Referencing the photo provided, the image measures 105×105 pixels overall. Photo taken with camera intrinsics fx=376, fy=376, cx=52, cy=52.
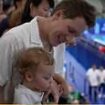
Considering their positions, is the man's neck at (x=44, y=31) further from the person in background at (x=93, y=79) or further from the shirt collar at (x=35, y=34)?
the person in background at (x=93, y=79)

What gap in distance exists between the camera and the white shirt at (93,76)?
12.3 meters

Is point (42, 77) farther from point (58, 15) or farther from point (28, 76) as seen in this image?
point (58, 15)

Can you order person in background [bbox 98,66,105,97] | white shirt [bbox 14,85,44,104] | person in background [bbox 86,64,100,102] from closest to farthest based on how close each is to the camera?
white shirt [bbox 14,85,44,104]
person in background [bbox 98,66,105,97]
person in background [bbox 86,64,100,102]

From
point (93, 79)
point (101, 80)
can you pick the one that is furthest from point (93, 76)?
point (101, 80)

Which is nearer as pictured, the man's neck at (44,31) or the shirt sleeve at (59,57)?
the man's neck at (44,31)

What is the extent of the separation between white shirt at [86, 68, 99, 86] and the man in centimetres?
1059

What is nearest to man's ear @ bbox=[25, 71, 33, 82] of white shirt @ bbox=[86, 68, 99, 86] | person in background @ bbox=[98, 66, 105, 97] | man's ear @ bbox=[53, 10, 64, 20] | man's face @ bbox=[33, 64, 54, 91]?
man's face @ bbox=[33, 64, 54, 91]

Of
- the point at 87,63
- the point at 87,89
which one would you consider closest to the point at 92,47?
the point at 87,63

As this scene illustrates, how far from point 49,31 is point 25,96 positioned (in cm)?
31

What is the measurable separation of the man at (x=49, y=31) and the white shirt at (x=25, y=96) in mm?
100

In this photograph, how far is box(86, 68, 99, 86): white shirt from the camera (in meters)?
12.3

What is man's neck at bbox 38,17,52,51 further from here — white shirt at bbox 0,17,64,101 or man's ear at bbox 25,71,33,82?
man's ear at bbox 25,71,33,82

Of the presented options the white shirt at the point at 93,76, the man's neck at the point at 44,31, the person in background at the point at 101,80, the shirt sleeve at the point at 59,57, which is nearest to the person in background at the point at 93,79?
the white shirt at the point at 93,76

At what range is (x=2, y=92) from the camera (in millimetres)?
1774
